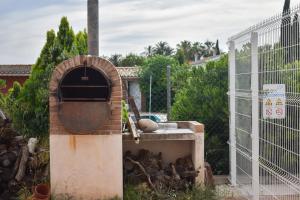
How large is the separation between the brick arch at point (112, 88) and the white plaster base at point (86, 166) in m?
0.13

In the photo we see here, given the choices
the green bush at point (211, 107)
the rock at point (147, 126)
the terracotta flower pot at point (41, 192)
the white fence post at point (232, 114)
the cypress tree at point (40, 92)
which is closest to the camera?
the terracotta flower pot at point (41, 192)

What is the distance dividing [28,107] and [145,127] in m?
2.46

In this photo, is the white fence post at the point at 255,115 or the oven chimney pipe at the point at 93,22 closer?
the white fence post at the point at 255,115

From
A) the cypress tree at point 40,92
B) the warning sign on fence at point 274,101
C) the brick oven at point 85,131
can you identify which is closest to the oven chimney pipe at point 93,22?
the cypress tree at point 40,92

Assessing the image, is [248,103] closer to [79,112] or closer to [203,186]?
[203,186]

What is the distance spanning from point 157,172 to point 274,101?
251cm

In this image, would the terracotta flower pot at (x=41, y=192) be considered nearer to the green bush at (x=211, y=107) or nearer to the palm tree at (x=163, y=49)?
the green bush at (x=211, y=107)

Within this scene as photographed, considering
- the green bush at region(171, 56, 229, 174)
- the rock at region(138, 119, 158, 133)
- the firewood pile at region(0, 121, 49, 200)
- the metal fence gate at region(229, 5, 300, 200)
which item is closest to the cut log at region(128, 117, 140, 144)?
the rock at region(138, 119, 158, 133)

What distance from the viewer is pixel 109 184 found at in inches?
302

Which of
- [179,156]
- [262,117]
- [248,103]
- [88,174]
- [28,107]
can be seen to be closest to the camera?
[262,117]

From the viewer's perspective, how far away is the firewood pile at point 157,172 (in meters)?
8.05

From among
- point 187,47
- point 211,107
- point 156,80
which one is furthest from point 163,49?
point 211,107

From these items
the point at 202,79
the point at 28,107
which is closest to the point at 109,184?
the point at 28,107

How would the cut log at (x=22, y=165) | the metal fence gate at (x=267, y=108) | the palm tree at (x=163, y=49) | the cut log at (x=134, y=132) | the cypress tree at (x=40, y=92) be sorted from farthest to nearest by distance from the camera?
the palm tree at (x=163, y=49) < the cypress tree at (x=40, y=92) < the cut log at (x=22, y=165) < the cut log at (x=134, y=132) < the metal fence gate at (x=267, y=108)
